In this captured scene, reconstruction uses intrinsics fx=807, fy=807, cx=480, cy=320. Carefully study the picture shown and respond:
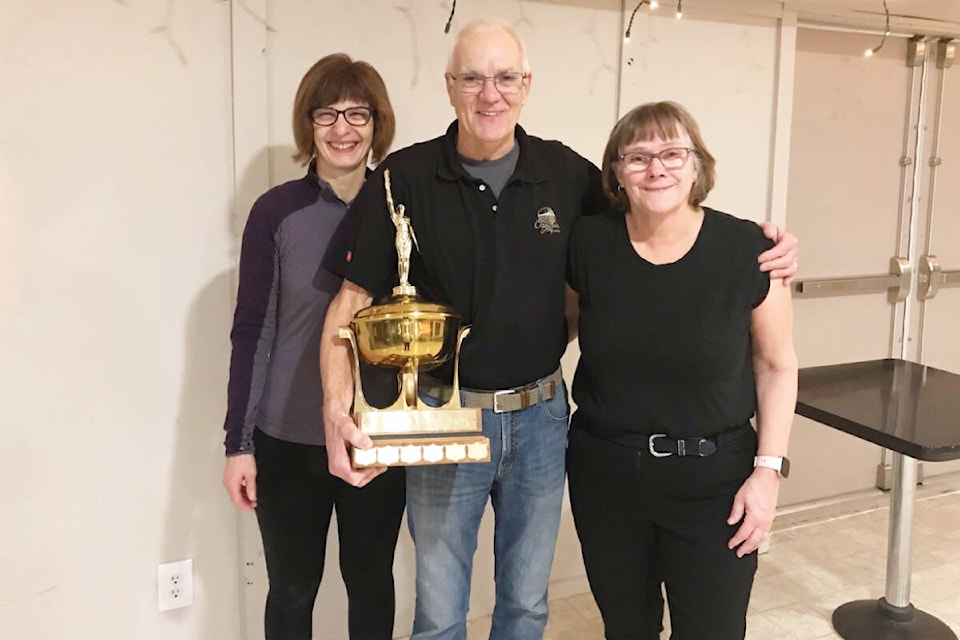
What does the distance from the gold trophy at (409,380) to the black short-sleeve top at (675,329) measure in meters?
0.26

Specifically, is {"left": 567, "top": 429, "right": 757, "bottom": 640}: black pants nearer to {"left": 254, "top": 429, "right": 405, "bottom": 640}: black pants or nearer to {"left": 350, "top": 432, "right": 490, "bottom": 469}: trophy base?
{"left": 350, "top": 432, "right": 490, "bottom": 469}: trophy base

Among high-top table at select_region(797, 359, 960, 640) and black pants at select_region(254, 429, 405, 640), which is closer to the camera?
black pants at select_region(254, 429, 405, 640)

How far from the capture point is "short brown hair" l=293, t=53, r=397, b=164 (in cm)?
152

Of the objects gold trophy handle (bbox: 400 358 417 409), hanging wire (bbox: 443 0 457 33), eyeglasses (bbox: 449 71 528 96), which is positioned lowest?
gold trophy handle (bbox: 400 358 417 409)

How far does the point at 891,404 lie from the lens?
2.08 metres

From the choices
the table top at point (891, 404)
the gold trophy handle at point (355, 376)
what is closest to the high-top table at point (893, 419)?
the table top at point (891, 404)

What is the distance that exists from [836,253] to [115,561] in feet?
8.29

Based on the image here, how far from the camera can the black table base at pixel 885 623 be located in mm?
2211

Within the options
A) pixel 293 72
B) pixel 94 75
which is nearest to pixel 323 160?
pixel 293 72

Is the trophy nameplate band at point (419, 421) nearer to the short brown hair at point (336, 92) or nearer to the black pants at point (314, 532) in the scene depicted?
the black pants at point (314, 532)

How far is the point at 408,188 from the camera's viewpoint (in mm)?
1423

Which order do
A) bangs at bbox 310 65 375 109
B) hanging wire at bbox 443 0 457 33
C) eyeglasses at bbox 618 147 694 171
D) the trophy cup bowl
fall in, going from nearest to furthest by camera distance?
the trophy cup bowl < eyeglasses at bbox 618 147 694 171 < bangs at bbox 310 65 375 109 < hanging wire at bbox 443 0 457 33

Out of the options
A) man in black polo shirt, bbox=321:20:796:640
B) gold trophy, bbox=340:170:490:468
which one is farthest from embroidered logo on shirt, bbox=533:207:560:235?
gold trophy, bbox=340:170:490:468

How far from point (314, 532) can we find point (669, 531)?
682mm
